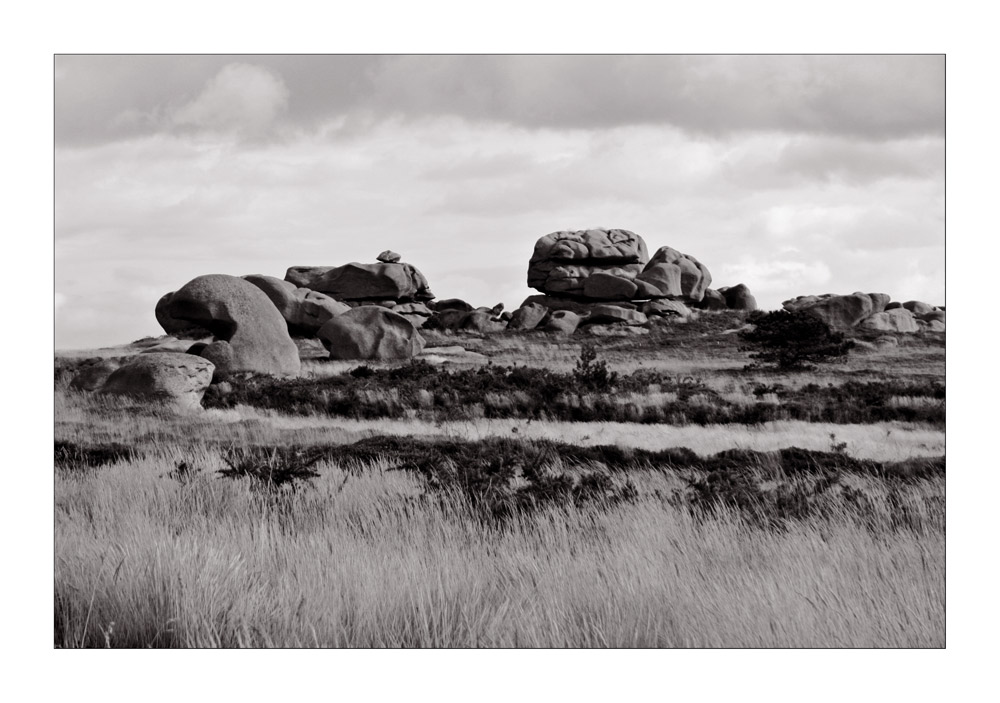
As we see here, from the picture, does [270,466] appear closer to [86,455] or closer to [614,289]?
[86,455]

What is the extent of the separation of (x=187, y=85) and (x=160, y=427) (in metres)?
2.56

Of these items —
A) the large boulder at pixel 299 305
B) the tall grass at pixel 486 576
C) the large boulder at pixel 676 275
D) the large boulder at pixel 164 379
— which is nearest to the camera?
the tall grass at pixel 486 576

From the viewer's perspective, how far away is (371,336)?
8.60 m

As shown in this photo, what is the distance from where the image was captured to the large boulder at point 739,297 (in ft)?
23.1

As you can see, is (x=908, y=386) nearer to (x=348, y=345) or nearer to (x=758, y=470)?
(x=758, y=470)

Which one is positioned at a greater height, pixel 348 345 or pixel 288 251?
pixel 288 251

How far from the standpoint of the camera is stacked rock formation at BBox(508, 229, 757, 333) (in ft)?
25.0

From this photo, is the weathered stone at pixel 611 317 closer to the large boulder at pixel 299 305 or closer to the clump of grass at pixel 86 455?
the large boulder at pixel 299 305

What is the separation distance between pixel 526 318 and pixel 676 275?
13.6 ft

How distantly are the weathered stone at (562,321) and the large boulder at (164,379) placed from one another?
3.12 metres

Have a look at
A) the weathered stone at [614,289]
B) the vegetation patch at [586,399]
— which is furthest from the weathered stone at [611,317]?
the weathered stone at [614,289]

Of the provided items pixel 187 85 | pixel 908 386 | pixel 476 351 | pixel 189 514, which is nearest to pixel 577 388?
pixel 476 351

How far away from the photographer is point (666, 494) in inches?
234

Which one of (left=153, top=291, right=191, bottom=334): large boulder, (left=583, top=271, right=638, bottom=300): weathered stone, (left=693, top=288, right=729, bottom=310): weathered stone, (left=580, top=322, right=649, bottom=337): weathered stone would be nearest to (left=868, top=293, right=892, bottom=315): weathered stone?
(left=693, top=288, right=729, bottom=310): weathered stone
